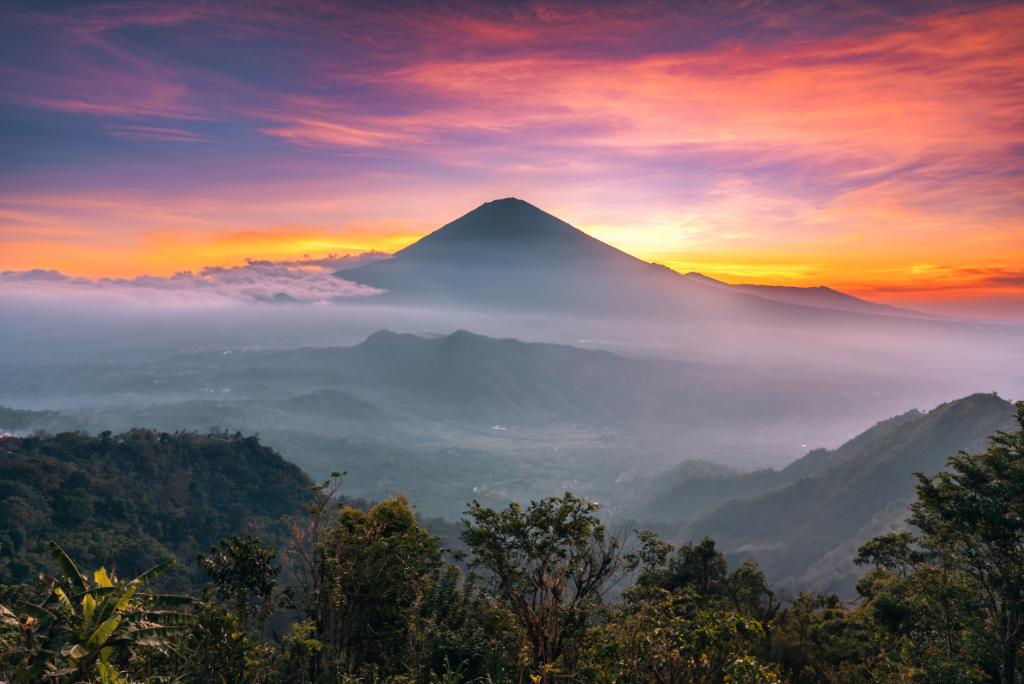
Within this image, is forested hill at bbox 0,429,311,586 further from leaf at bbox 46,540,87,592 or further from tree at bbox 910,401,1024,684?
tree at bbox 910,401,1024,684

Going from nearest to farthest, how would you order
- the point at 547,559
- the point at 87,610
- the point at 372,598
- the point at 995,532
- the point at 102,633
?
the point at 102,633, the point at 87,610, the point at 547,559, the point at 995,532, the point at 372,598

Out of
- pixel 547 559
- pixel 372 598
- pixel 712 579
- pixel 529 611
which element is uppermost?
pixel 547 559

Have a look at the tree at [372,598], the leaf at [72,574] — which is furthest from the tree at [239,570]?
the leaf at [72,574]

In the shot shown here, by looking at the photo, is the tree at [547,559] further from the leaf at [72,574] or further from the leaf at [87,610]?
the leaf at [72,574]

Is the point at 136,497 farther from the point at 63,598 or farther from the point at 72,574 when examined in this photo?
the point at 63,598

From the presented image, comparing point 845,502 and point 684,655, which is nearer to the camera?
point 684,655

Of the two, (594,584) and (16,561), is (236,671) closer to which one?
(594,584)

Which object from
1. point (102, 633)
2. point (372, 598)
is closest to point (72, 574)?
point (102, 633)
